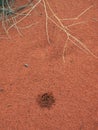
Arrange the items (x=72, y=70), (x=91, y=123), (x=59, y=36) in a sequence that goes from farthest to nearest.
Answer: (x=59, y=36) < (x=72, y=70) < (x=91, y=123)

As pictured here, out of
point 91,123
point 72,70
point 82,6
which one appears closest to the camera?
point 91,123

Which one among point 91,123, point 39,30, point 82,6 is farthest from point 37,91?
point 82,6

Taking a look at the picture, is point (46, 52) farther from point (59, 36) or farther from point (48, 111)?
point (48, 111)

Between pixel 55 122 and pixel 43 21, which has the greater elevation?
pixel 43 21

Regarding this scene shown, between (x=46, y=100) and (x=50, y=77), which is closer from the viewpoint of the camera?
(x=46, y=100)

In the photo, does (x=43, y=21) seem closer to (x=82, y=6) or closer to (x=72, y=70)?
(x=82, y=6)

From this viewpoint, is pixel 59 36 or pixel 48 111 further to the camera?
pixel 59 36
